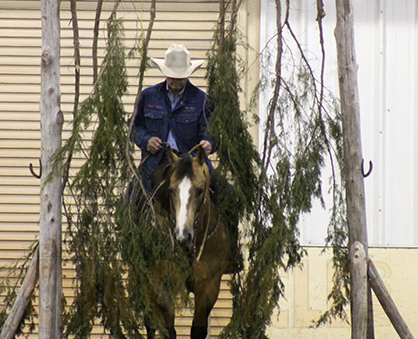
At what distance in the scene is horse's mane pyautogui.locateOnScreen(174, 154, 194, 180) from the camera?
4.52 m

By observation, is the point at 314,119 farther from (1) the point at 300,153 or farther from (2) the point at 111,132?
(2) the point at 111,132

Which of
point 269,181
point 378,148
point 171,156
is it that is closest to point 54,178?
point 171,156

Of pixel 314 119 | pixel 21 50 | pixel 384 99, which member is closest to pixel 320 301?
pixel 384 99

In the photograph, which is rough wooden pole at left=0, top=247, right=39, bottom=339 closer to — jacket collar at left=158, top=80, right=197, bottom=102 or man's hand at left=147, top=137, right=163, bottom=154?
Result: man's hand at left=147, top=137, right=163, bottom=154

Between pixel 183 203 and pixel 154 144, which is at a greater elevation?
pixel 154 144

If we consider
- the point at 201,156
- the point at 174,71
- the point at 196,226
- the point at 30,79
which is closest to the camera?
the point at 196,226

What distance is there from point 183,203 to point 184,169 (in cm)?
28

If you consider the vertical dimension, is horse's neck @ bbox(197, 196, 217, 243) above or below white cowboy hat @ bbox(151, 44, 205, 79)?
below

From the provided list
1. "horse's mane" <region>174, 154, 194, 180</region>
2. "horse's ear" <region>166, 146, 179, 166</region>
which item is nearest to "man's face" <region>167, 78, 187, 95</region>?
"horse's ear" <region>166, 146, 179, 166</region>

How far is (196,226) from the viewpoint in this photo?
4645 mm

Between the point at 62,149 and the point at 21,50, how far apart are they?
9.61ft

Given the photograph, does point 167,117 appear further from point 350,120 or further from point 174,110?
point 350,120

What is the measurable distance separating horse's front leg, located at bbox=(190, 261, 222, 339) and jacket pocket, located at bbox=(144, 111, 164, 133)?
1.16 m

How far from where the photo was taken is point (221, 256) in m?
5.19
